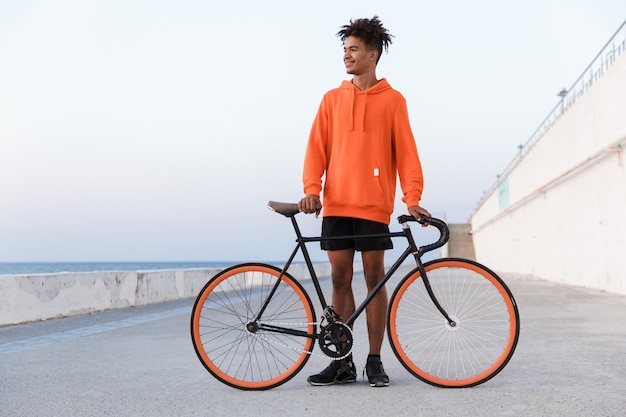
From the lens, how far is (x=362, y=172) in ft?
15.7

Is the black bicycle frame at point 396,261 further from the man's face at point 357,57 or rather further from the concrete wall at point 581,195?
the concrete wall at point 581,195

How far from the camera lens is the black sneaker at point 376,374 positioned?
185 inches

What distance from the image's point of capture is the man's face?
483 cm

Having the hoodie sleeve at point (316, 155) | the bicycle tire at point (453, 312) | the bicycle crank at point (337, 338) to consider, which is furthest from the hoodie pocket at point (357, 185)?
the bicycle crank at point (337, 338)

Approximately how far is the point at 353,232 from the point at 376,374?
93cm

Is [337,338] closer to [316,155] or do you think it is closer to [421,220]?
[421,220]

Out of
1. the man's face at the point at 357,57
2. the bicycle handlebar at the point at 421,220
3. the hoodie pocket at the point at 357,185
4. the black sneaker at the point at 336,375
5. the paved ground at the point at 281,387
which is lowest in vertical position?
the paved ground at the point at 281,387

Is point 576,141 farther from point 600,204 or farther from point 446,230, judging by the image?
point 446,230

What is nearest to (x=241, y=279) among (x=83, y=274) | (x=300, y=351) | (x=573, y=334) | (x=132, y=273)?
(x=300, y=351)

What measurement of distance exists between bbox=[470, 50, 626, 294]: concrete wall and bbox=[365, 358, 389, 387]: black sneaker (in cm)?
1149

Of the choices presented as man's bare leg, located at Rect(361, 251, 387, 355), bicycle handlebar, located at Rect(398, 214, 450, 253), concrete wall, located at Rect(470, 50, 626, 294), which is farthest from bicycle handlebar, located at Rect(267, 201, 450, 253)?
concrete wall, located at Rect(470, 50, 626, 294)

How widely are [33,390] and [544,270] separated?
77.3 ft

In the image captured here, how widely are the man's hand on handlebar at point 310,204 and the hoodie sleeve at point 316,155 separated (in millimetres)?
99

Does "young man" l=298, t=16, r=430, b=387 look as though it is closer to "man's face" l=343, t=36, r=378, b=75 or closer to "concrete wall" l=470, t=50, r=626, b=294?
"man's face" l=343, t=36, r=378, b=75
